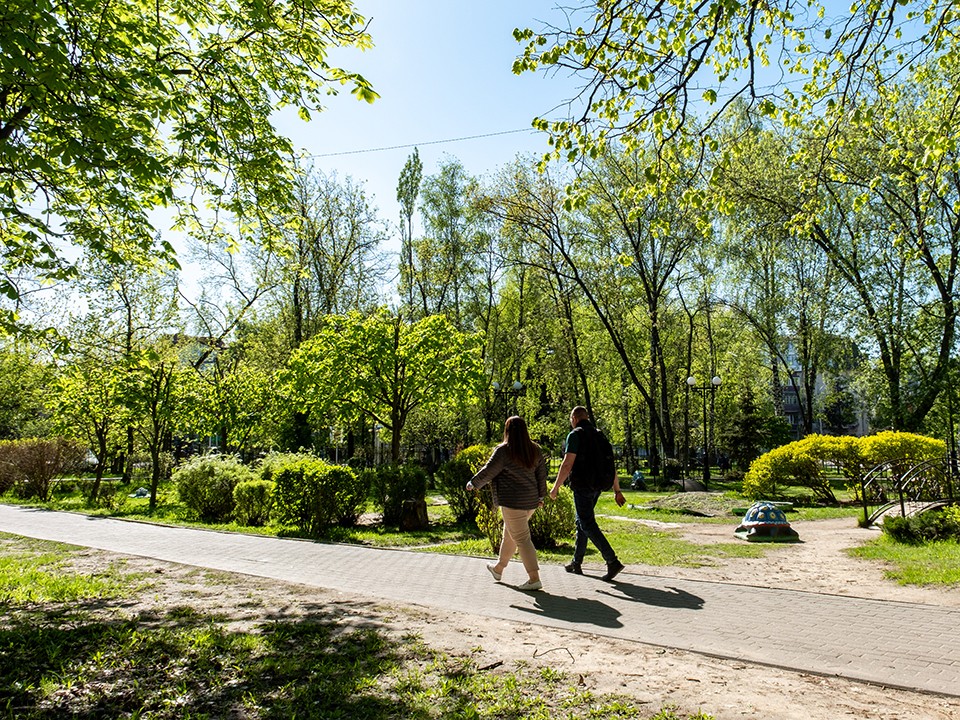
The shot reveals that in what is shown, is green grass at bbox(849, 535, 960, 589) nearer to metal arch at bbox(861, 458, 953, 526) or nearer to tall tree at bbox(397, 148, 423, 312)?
metal arch at bbox(861, 458, 953, 526)

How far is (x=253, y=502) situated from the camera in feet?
46.5

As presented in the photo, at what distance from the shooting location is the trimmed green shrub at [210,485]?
50.4 ft

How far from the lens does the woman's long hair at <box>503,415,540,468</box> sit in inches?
266

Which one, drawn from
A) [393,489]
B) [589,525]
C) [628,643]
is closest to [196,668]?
[628,643]

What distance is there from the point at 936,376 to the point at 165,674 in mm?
25719

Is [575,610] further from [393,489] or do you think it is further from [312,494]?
[393,489]

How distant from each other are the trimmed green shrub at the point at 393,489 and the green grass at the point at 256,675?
7931mm

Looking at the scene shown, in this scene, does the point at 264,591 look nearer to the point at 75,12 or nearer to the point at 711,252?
the point at 75,12

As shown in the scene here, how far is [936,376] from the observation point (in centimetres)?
2239

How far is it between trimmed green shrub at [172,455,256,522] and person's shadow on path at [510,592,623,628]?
1069 cm

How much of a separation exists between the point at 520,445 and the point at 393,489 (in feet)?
24.2

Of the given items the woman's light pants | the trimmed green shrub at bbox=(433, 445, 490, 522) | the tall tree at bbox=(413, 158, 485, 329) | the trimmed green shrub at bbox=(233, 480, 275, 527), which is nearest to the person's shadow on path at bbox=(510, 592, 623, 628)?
the woman's light pants

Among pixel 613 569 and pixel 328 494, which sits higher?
pixel 328 494

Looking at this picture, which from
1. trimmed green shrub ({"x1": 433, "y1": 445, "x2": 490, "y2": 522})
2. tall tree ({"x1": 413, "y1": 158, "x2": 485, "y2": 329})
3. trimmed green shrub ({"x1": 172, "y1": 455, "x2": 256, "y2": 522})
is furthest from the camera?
tall tree ({"x1": 413, "y1": 158, "x2": 485, "y2": 329})
